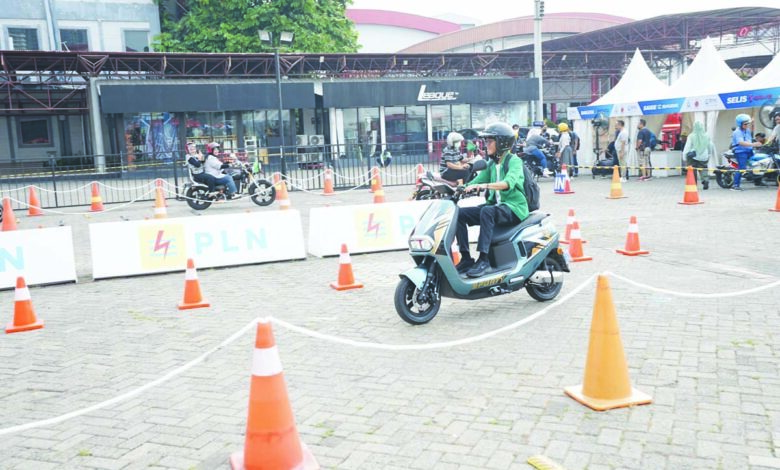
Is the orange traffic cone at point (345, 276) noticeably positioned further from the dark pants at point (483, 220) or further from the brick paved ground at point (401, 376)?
the dark pants at point (483, 220)

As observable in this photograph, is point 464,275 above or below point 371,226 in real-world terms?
below

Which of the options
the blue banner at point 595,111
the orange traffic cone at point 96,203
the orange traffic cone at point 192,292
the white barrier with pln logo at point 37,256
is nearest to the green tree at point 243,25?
the blue banner at point 595,111

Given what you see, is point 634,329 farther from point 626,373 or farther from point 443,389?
point 443,389

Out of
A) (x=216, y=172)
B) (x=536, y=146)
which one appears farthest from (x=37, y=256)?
(x=536, y=146)

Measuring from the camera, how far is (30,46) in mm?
34688

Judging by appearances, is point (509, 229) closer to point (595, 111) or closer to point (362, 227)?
point (362, 227)

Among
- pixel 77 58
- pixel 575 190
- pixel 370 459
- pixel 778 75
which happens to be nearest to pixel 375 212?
pixel 370 459

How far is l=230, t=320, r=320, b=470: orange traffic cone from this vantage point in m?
3.70

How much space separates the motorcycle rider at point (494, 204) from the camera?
6988mm

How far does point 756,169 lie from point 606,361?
49.3ft

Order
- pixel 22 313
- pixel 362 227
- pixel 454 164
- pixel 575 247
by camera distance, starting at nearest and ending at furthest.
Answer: pixel 22 313 < pixel 575 247 < pixel 362 227 < pixel 454 164

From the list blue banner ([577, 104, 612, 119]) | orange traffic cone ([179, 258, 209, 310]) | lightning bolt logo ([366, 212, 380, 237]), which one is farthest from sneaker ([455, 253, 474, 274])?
blue banner ([577, 104, 612, 119])

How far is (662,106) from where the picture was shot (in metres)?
21.5

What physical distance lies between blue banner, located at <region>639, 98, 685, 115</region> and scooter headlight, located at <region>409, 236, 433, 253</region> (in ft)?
55.4
